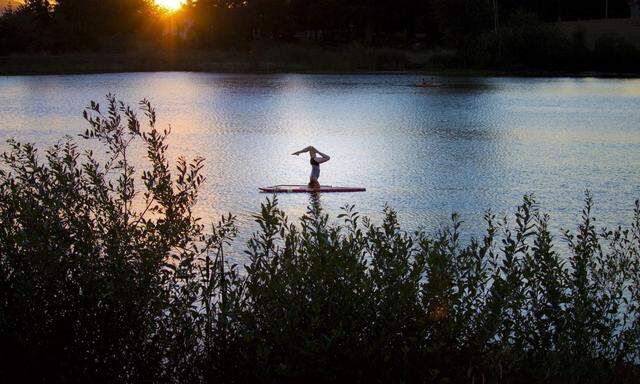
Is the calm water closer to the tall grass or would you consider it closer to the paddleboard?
the paddleboard

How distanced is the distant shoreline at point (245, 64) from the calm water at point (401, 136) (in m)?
10.1

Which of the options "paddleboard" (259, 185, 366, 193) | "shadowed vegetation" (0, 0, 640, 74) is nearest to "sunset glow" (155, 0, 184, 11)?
"shadowed vegetation" (0, 0, 640, 74)

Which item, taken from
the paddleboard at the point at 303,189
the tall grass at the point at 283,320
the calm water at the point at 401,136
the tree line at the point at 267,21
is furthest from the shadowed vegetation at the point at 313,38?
the tall grass at the point at 283,320

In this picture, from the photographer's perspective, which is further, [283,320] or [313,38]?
[313,38]

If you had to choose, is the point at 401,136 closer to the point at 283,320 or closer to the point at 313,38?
the point at 283,320

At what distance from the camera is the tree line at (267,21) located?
82.6 m

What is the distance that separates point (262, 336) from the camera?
6.93 meters

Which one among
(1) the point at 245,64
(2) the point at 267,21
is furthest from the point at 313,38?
(1) the point at 245,64

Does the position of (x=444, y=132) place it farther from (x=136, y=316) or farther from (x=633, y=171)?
(x=136, y=316)

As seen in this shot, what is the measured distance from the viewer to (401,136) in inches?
1382

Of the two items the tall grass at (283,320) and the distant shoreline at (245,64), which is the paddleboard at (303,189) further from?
the distant shoreline at (245,64)

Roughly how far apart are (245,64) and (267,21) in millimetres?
5483

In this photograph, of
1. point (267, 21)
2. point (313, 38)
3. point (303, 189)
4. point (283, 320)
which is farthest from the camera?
point (313, 38)

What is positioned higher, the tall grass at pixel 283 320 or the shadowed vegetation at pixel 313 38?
the shadowed vegetation at pixel 313 38
